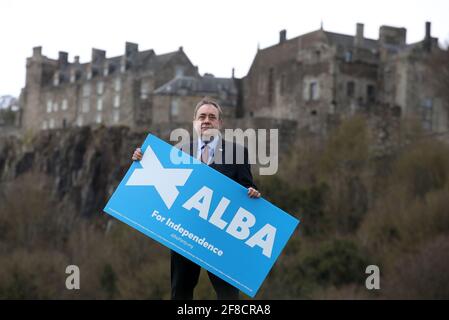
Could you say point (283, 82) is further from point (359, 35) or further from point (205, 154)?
point (205, 154)

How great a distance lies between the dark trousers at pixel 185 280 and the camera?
7344 mm

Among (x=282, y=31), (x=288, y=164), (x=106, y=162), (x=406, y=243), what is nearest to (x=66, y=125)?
(x=106, y=162)

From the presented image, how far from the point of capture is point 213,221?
737 centimetres

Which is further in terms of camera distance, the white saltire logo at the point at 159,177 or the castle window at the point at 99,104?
the castle window at the point at 99,104

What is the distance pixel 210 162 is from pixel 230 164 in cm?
17

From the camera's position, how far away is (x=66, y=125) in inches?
2889

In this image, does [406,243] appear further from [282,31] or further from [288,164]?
[282,31]

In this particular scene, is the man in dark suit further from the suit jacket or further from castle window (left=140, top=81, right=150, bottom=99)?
castle window (left=140, top=81, right=150, bottom=99)

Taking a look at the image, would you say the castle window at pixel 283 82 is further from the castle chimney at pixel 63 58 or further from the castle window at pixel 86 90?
the castle chimney at pixel 63 58

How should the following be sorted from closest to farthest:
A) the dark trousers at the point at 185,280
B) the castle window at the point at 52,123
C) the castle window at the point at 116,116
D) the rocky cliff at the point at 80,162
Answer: the dark trousers at the point at 185,280 → the rocky cliff at the point at 80,162 → the castle window at the point at 116,116 → the castle window at the point at 52,123

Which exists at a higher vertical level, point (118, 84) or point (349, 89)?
point (118, 84)

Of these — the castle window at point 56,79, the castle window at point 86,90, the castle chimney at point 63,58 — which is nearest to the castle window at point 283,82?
the castle window at point 86,90

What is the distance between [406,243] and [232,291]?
140 ft

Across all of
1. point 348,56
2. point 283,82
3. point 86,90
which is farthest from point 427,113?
point 86,90
